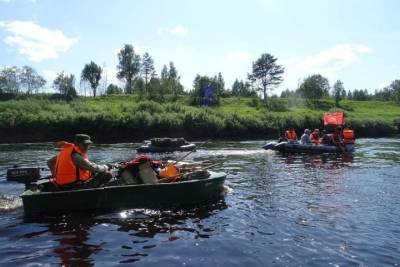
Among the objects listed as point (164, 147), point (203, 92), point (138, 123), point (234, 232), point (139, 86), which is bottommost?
point (234, 232)

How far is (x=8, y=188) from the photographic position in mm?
16297

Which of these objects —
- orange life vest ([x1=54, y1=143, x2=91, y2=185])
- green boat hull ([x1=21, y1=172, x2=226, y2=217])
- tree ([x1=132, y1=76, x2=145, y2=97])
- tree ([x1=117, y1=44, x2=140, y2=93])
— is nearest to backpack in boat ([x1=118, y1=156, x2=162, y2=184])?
green boat hull ([x1=21, y1=172, x2=226, y2=217])

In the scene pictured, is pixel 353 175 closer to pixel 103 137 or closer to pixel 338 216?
pixel 338 216

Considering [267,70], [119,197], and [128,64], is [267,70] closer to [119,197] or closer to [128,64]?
[128,64]

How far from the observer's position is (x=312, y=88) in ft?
325

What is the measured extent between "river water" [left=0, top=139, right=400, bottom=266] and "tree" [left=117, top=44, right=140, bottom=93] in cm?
8494

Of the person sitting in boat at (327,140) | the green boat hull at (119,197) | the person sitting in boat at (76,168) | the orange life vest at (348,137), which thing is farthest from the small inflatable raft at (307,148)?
the person sitting in boat at (76,168)

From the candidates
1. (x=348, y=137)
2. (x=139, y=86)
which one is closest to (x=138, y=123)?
(x=348, y=137)

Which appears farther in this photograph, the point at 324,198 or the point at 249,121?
the point at 249,121

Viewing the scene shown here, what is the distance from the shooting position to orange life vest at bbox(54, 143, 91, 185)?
39.6 feet

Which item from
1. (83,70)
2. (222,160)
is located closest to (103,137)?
(222,160)

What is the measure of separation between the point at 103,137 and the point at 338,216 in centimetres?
3990

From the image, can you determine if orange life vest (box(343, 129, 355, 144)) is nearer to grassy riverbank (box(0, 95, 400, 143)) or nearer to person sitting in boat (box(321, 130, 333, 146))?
person sitting in boat (box(321, 130, 333, 146))

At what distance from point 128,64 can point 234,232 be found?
92049 millimetres
